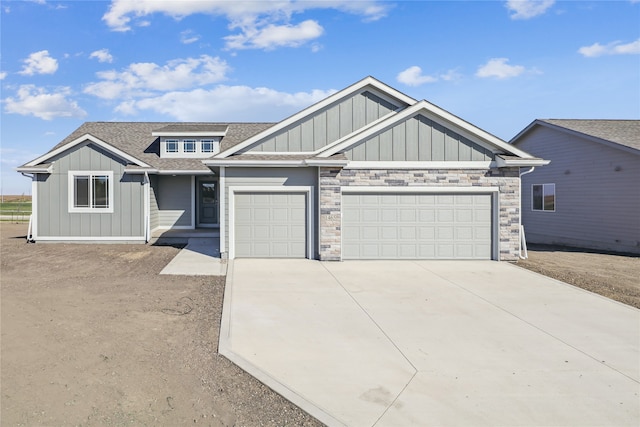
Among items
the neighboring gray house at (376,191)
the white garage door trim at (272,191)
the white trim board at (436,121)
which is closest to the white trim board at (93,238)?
the white garage door trim at (272,191)

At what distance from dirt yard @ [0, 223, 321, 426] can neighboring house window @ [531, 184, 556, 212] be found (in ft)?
50.4

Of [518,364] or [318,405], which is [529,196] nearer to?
[518,364]

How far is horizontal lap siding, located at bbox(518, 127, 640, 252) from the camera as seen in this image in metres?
13.9

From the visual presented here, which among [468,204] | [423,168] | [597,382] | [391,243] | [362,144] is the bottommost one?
[597,382]

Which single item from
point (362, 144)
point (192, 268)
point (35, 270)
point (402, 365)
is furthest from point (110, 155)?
point (402, 365)

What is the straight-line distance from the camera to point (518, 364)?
4.55 meters

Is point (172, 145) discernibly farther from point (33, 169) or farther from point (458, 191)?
point (458, 191)

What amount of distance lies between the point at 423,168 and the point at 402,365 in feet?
25.8

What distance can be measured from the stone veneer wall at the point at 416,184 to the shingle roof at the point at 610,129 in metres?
5.96

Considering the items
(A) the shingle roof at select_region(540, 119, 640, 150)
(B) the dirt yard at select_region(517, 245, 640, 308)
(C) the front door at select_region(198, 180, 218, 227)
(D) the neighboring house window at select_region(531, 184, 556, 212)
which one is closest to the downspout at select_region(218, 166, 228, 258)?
(C) the front door at select_region(198, 180, 218, 227)

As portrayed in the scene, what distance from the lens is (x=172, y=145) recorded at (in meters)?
17.4

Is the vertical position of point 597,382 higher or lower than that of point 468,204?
lower

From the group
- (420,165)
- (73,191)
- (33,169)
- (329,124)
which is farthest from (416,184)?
(33,169)

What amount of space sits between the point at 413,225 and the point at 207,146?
34.5 feet
